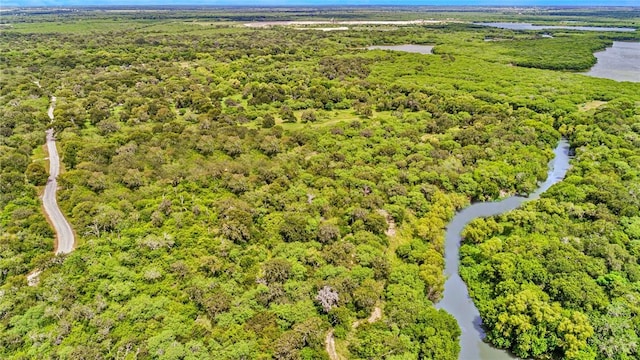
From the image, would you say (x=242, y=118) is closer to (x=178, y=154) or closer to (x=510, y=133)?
(x=178, y=154)

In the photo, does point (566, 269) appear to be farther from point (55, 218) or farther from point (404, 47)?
point (404, 47)

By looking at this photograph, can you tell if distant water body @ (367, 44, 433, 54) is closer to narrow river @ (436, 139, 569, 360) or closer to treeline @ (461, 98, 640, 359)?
narrow river @ (436, 139, 569, 360)

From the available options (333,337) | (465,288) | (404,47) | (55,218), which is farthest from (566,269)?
(404,47)

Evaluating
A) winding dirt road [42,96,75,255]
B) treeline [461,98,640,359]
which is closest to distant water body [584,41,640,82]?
treeline [461,98,640,359]

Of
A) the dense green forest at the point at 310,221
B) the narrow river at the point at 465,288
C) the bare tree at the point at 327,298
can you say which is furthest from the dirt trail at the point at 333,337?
the narrow river at the point at 465,288

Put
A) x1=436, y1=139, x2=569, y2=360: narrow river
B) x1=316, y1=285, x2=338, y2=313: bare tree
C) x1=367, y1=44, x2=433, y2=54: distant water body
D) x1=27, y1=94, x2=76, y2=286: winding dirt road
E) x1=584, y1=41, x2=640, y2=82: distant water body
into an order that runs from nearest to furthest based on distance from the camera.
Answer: x1=436, y1=139, x2=569, y2=360: narrow river → x1=316, y1=285, x2=338, y2=313: bare tree → x1=27, y1=94, x2=76, y2=286: winding dirt road → x1=584, y1=41, x2=640, y2=82: distant water body → x1=367, y1=44, x2=433, y2=54: distant water body

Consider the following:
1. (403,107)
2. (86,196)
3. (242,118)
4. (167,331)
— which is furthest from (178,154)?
(403,107)
